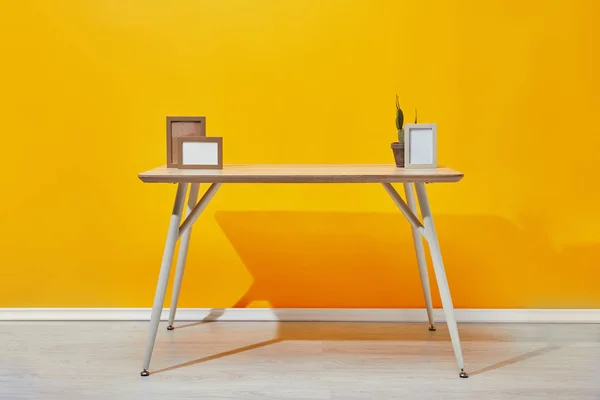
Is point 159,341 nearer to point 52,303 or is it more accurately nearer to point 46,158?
point 52,303

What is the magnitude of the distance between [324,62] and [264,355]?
3.75ft

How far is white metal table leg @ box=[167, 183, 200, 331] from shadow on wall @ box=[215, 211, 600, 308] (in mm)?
214

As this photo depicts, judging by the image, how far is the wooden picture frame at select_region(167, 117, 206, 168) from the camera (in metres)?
2.14

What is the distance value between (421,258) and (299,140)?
663 mm

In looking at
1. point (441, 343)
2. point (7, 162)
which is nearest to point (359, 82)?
point (441, 343)

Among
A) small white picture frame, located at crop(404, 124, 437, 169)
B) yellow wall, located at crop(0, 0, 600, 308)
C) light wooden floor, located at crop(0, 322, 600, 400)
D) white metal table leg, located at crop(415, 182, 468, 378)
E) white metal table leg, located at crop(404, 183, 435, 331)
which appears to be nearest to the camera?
light wooden floor, located at crop(0, 322, 600, 400)

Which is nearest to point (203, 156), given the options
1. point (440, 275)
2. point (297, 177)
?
point (297, 177)

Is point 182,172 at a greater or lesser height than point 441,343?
greater

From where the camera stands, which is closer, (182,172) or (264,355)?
(182,172)

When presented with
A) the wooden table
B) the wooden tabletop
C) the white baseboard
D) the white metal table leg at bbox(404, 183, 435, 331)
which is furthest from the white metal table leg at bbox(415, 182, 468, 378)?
the white baseboard

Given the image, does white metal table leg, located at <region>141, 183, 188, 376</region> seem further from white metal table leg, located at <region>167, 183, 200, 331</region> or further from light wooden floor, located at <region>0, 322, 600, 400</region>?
white metal table leg, located at <region>167, 183, 200, 331</region>

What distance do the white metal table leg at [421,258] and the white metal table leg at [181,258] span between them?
2.57 feet

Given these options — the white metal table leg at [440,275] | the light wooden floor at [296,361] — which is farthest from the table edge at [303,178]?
the light wooden floor at [296,361]

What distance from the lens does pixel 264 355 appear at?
6.94 feet
